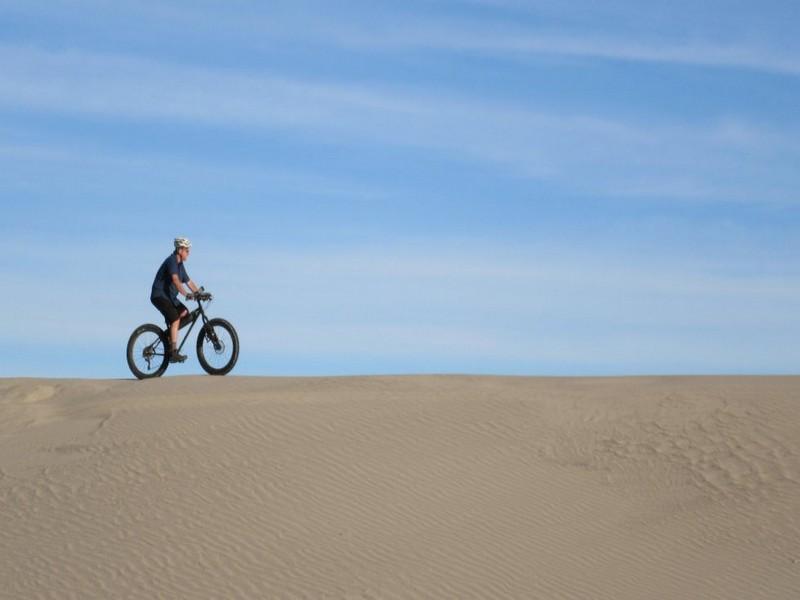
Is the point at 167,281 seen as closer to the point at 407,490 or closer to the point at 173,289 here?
the point at 173,289

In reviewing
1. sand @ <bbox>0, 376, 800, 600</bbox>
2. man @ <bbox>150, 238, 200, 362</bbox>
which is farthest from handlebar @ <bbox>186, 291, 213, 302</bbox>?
sand @ <bbox>0, 376, 800, 600</bbox>

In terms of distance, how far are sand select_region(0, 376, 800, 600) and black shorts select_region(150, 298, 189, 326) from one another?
1024 mm

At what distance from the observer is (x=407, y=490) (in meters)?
12.4

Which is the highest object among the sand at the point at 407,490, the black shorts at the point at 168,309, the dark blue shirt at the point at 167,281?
the dark blue shirt at the point at 167,281

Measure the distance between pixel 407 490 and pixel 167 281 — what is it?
225 inches

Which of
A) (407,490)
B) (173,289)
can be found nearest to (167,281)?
(173,289)

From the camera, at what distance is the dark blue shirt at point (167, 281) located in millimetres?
→ 16156

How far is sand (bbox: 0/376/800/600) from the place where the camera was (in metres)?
10.7

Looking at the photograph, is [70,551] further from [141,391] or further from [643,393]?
[643,393]

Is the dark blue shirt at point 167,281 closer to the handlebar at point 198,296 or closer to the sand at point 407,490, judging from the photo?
the handlebar at point 198,296

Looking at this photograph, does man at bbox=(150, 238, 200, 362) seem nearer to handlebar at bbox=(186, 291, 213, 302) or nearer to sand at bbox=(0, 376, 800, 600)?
handlebar at bbox=(186, 291, 213, 302)

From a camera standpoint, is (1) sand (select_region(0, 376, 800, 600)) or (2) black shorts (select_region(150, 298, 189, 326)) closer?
(1) sand (select_region(0, 376, 800, 600))

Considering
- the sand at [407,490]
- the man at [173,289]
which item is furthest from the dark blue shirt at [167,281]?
the sand at [407,490]

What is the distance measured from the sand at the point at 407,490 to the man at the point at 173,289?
35.3 inches
